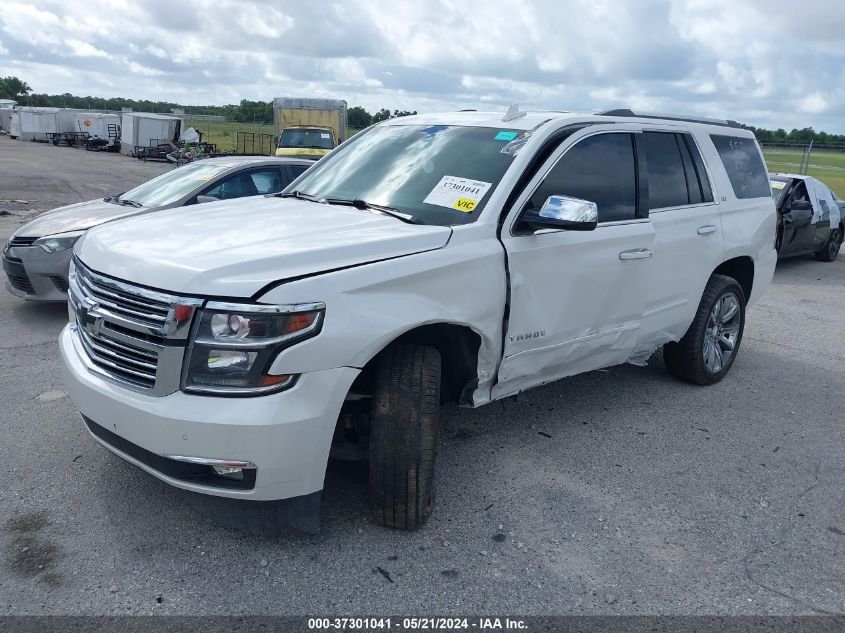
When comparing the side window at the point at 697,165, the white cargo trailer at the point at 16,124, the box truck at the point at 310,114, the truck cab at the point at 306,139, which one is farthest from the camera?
the white cargo trailer at the point at 16,124

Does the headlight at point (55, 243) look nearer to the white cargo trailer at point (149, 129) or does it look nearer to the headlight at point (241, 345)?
the headlight at point (241, 345)

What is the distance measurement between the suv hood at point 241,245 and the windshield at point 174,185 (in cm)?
343

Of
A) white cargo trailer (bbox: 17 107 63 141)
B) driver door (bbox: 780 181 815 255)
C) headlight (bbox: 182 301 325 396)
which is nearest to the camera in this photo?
headlight (bbox: 182 301 325 396)

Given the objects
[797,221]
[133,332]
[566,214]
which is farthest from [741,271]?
[797,221]

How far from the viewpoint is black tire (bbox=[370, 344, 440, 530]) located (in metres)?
3.19

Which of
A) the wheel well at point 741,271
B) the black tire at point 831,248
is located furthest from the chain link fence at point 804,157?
the wheel well at point 741,271

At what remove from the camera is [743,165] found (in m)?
5.69

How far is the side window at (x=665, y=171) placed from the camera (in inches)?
185

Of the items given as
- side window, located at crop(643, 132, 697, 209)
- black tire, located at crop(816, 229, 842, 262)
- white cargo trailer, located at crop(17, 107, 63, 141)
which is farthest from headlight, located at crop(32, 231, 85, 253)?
white cargo trailer, located at crop(17, 107, 63, 141)

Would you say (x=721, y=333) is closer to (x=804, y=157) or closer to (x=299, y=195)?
(x=299, y=195)

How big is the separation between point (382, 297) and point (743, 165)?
13.0 ft

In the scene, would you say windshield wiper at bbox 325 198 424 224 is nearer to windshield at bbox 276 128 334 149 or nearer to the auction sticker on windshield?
the auction sticker on windshield

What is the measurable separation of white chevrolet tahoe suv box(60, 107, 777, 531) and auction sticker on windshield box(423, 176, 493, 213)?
0.05 feet

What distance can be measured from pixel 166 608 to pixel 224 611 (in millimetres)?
226
